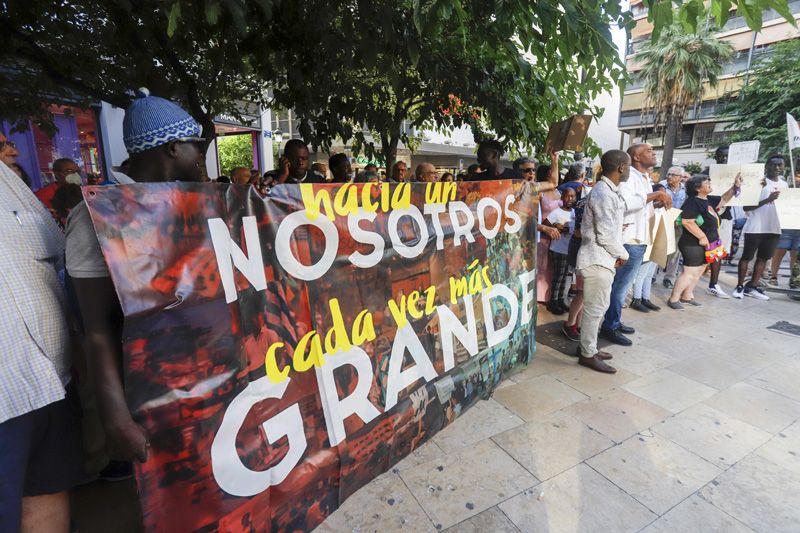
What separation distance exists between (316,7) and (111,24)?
7.35 feet

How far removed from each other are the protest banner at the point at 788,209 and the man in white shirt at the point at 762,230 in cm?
5

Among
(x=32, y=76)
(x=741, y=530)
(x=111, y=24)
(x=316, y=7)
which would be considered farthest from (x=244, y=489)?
(x=32, y=76)

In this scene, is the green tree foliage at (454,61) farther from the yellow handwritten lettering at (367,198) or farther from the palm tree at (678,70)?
the palm tree at (678,70)

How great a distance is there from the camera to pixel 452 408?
284 centimetres

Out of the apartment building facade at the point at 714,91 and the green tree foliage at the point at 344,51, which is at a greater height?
the apartment building facade at the point at 714,91

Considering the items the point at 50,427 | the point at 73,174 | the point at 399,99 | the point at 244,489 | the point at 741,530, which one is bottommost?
the point at 741,530

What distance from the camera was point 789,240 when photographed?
6695 mm

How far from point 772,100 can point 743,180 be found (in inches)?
776

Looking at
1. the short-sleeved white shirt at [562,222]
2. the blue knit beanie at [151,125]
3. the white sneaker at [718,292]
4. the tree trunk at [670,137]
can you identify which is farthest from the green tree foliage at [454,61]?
the tree trunk at [670,137]

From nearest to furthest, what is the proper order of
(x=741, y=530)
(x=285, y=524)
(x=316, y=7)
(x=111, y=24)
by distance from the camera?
(x=285, y=524), (x=741, y=530), (x=316, y=7), (x=111, y=24)

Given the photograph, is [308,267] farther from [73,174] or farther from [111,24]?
[73,174]

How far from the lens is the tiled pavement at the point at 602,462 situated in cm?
212

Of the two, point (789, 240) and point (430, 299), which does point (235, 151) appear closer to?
point (430, 299)

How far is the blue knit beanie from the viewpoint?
5.08 ft
